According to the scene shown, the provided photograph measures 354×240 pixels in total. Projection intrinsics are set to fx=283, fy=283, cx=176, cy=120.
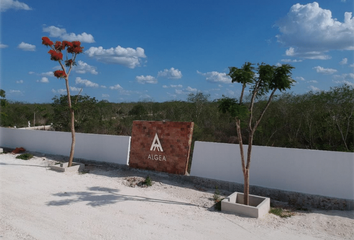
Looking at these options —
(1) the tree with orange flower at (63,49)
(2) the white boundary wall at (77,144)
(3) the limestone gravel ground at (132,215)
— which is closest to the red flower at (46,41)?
(1) the tree with orange flower at (63,49)

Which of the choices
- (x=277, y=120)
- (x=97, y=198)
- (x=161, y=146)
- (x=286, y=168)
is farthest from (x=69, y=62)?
(x=277, y=120)

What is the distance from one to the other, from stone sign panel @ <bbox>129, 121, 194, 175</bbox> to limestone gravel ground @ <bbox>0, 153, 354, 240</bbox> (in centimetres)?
72

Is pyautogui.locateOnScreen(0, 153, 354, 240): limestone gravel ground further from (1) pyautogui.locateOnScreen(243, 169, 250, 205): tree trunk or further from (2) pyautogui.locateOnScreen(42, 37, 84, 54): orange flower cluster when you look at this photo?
(2) pyautogui.locateOnScreen(42, 37, 84, 54): orange flower cluster

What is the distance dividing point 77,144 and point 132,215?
289 inches

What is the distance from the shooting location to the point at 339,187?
→ 694 cm

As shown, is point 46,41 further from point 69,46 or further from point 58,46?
point 69,46

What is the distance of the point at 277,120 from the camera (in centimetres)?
1731

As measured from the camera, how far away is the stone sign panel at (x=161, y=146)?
31.8 ft

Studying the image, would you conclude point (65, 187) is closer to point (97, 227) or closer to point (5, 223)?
point (5, 223)

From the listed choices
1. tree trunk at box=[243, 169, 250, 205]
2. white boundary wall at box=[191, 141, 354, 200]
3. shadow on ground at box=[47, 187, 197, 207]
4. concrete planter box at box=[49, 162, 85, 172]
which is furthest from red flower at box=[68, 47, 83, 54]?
tree trunk at box=[243, 169, 250, 205]

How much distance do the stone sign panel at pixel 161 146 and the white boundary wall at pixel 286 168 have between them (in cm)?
61

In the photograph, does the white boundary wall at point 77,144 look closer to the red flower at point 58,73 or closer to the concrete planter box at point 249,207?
the red flower at point 58,73

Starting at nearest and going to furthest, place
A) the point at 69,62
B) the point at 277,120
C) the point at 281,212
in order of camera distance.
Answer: the point at 281,212 → the point at 69,62 → the point at 277,120

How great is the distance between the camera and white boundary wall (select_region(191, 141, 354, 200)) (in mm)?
6918
